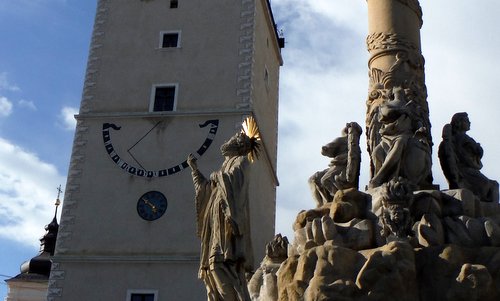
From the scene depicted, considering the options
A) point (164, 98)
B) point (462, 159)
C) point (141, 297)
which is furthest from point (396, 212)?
point (164, 98)

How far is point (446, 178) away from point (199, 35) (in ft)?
61.2

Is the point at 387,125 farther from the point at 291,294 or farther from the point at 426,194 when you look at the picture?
the point at 291,294

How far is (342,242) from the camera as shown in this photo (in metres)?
8.73

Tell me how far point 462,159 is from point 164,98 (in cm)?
1767

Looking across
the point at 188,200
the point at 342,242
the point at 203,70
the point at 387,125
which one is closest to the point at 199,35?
the point at 203,70

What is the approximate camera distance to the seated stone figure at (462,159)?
34.1 ft

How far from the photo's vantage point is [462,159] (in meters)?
10.7

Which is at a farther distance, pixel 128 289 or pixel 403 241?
pixel 128 289

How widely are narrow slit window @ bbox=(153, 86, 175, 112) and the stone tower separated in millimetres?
39

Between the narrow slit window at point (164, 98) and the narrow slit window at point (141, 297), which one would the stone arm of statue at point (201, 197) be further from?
the narrow slit window at point (164, 98)

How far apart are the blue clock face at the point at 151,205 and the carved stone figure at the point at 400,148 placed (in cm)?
1511

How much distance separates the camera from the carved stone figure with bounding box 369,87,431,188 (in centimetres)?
1004

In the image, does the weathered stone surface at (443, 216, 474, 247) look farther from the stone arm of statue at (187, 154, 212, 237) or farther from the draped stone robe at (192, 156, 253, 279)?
the stone arm of statue at (187, 154, 212, 237)

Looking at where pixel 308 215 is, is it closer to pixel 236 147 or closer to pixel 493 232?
pixel 236 147
